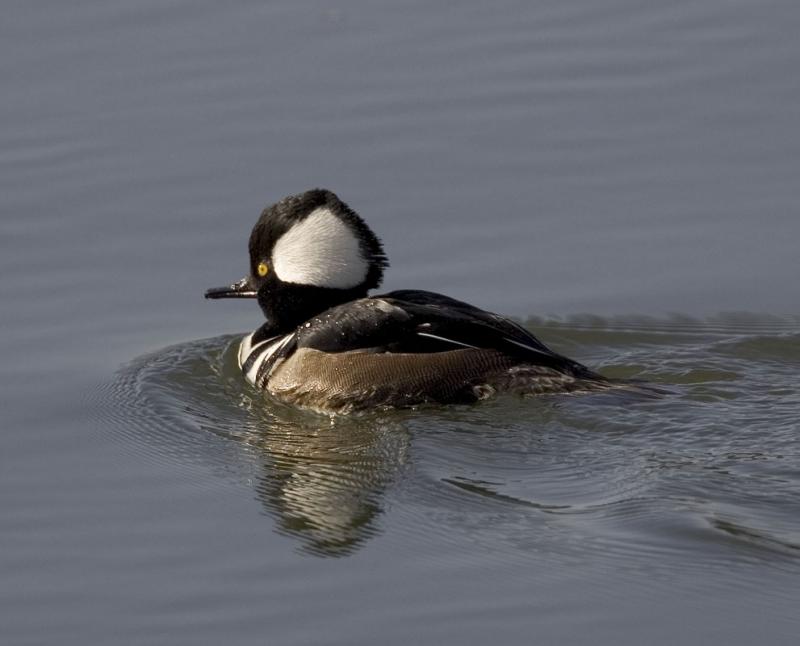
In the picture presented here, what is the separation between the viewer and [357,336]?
421 inches

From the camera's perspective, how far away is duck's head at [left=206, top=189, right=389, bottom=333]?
1105cm

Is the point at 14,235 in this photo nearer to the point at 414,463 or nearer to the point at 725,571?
the point at 414,463

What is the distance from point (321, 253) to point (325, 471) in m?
2.27

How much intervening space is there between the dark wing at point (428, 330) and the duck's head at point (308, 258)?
1.55 feet

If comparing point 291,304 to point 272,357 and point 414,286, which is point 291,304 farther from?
point 414,286

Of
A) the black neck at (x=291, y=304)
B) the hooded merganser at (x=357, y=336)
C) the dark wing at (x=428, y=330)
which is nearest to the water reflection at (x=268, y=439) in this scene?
the hooded merganser at (x=357, y=336)

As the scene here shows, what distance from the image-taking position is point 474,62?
1499 centimetres

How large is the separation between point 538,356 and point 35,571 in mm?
3942

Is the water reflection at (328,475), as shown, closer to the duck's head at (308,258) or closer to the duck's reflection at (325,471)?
the duck's reflection at (325,471)

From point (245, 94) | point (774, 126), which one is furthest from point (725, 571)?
point (245, 94)

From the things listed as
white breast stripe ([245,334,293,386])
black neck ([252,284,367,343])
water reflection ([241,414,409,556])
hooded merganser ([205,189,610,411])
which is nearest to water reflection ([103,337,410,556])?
water reflection ([241,414,409,556])

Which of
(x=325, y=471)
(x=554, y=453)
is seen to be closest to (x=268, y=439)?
(x=325, y=471)

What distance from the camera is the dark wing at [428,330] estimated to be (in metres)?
10.5

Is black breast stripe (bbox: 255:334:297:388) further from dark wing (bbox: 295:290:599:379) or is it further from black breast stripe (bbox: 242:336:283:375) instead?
dark wing (bbox: 295:290:599:379)
